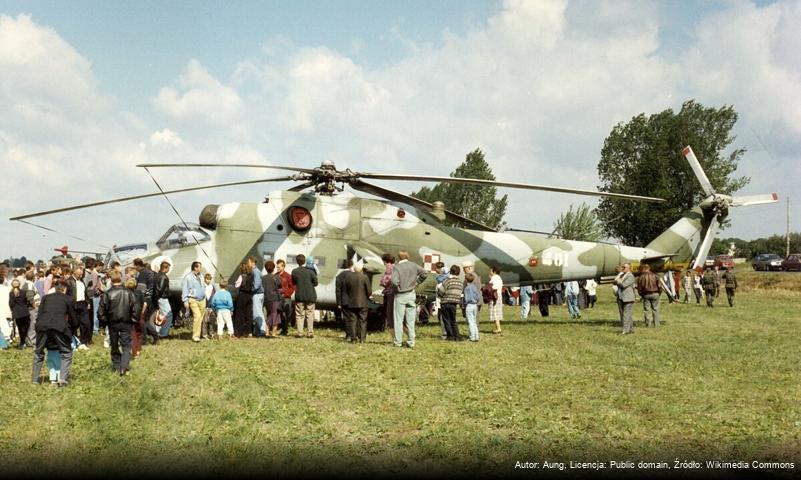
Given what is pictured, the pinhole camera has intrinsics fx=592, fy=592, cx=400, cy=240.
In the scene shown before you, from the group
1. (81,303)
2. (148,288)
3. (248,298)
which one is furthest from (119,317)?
(248,298)

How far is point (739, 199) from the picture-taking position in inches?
839

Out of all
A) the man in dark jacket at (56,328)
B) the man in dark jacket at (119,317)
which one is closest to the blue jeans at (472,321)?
the man in dark jacket at (119,317)

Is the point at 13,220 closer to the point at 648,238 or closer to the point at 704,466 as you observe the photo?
the point at 704,466

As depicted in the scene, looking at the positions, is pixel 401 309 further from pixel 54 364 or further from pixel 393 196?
pixel 54 364

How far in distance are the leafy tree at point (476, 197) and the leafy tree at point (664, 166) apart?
14.9m

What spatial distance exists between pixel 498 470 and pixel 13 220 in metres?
11.0

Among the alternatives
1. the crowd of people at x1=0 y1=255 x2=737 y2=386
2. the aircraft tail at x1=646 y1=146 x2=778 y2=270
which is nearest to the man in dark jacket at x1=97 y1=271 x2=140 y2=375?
the crowd of people at x1=0 y1=255 x2=737 y2=386

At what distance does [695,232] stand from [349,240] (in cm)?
1319

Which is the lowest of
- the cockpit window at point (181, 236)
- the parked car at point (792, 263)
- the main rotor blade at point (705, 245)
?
the parked car at point (792, 263)

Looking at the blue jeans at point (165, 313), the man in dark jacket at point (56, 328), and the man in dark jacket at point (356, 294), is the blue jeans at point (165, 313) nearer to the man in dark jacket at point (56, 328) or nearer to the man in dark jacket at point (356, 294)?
the man in dark jacket at point (356, 294)

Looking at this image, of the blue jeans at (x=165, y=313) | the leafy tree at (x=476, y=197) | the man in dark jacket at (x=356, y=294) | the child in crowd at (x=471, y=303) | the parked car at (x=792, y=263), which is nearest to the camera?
the man in dark jacket at (x=356, y=294)

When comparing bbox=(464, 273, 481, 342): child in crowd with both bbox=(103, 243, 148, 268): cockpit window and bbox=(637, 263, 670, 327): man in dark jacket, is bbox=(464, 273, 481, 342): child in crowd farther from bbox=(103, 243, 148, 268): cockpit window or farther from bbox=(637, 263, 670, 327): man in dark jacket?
bbox=(103, 243, 148, 268): cockpit window

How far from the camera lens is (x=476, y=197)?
64438 millimetres

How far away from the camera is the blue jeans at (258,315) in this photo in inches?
555
